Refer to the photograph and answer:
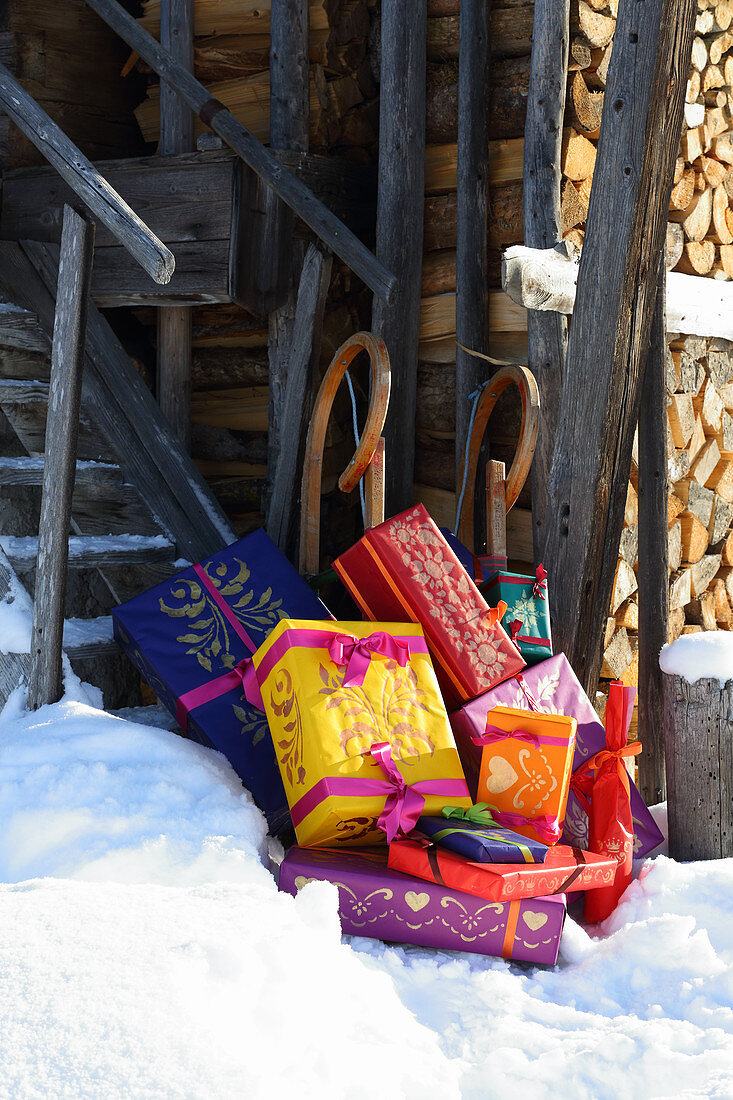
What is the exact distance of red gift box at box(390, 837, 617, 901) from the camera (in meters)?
1.98

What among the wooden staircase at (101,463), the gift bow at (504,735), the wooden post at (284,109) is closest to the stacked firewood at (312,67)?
the wooden post at (284,109)

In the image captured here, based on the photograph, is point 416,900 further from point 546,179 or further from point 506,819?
point 546,179

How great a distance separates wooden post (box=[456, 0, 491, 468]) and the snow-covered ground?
1.67 m

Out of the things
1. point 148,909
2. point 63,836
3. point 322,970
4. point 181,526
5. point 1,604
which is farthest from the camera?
point 181,526

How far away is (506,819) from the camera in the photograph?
2.24 meters

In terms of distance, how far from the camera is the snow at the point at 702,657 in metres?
2.48

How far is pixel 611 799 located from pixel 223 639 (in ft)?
3.60

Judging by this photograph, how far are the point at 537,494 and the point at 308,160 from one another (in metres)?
1.51

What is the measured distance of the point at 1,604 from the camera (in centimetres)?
285

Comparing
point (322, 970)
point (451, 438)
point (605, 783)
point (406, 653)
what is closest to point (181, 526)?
point (451, 438)

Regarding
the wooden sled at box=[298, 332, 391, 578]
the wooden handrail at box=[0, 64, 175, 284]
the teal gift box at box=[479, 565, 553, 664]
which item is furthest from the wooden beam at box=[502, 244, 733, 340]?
the wooden handrail at box=[0, 64, 175, 284]

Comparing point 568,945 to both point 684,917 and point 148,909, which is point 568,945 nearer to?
point 684,917

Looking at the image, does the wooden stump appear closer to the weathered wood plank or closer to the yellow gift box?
the yellow gift box

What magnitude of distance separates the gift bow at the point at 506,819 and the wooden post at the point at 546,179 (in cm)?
107
